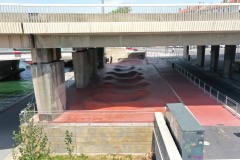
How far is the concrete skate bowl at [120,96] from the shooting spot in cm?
2345

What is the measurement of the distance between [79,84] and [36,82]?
11485mm

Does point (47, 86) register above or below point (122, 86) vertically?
above

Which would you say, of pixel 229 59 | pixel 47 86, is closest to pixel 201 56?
pixel 229 59

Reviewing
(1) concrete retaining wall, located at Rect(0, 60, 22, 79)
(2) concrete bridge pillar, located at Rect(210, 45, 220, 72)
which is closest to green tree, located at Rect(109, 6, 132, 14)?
(2) concrete bridge pillar, located at Rect(210, 45, 220, 72)

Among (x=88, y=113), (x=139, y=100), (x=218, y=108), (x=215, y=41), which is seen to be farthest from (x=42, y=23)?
(x=218, y=108)

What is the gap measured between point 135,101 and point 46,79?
28.9ft

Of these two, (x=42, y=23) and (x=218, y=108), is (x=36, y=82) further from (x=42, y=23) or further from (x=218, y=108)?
(x=218, y=108)

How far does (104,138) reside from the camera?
1659 centimetres

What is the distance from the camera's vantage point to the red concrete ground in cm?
1700

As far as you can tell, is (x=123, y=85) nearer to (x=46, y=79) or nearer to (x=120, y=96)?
(x=120, y=96)

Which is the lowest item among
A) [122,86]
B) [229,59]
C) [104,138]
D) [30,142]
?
[104,138]

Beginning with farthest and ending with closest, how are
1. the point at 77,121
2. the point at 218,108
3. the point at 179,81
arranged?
the point at 179,81
the point at 218,108
the point at 77,121

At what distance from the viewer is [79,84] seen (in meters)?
29.0

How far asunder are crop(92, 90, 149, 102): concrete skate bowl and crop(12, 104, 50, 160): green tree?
832 cm
